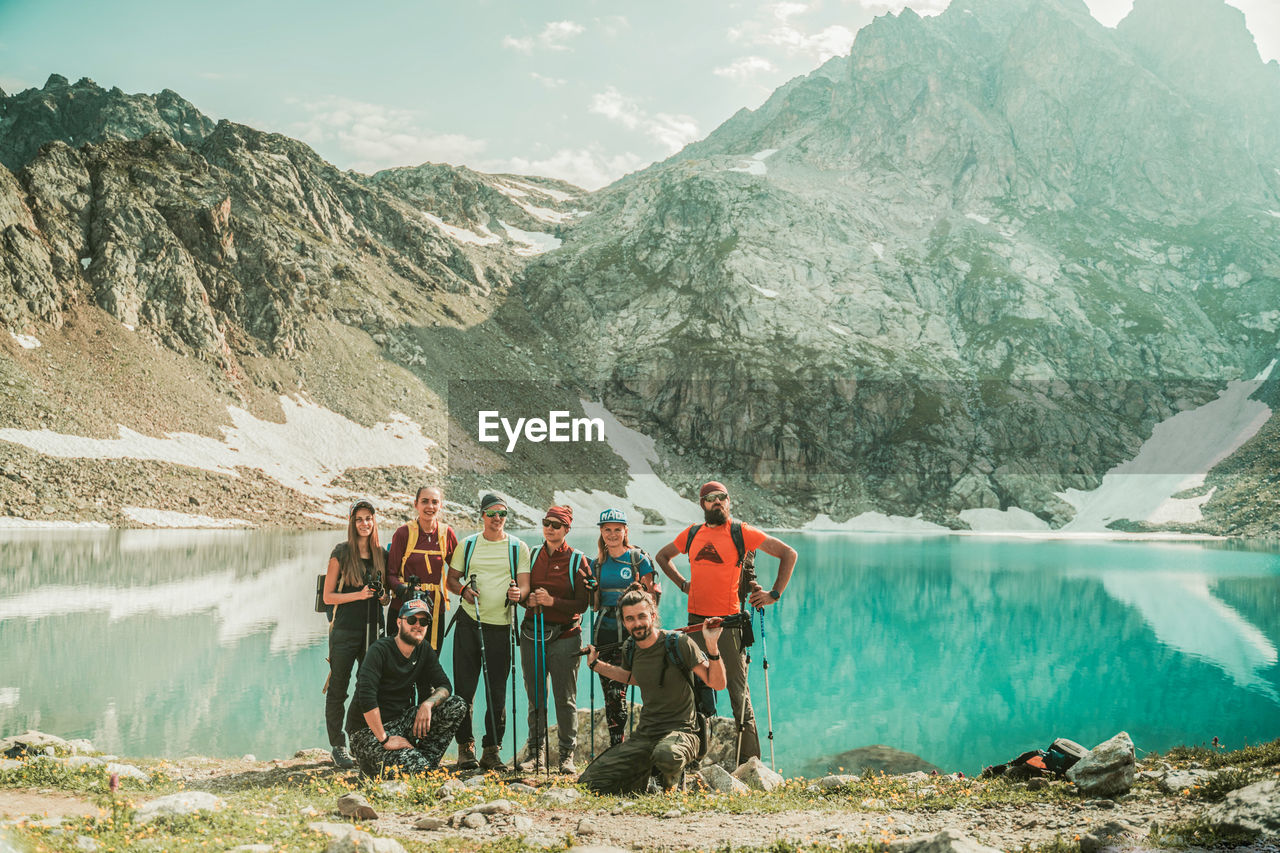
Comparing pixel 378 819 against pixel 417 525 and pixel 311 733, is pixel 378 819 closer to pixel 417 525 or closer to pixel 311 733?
pixel 417 525

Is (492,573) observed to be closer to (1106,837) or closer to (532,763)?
(532,763)

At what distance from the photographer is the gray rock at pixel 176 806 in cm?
592

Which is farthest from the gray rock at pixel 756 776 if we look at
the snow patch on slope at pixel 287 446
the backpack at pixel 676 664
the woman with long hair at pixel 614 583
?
the snow patch on slope at pixel 287 446

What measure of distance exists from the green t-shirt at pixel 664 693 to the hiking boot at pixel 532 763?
194 cm

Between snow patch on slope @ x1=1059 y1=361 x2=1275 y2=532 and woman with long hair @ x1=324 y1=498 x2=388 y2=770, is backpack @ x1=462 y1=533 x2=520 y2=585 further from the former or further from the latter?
snow patch on slope @ x1=1059 y1=361 x2=1275 y2=532

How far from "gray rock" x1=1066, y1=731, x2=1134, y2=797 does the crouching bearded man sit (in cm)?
375

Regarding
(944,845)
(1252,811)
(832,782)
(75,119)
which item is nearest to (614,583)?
(832,782)

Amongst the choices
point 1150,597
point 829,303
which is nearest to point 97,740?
point 1150,597

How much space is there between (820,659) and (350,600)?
16.5m

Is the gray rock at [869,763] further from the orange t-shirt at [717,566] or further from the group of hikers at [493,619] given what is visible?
the orange t-shirt at [717,566]
